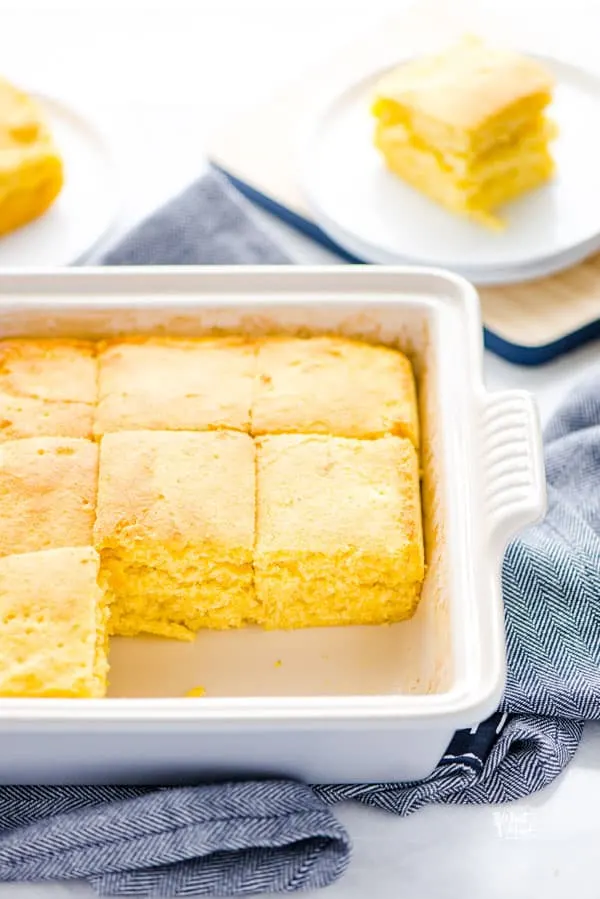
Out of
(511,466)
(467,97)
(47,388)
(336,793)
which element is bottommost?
(336,793)

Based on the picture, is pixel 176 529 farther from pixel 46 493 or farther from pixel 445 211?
pixel 445 211

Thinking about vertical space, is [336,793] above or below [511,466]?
below

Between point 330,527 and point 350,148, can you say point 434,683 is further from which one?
point 350,148

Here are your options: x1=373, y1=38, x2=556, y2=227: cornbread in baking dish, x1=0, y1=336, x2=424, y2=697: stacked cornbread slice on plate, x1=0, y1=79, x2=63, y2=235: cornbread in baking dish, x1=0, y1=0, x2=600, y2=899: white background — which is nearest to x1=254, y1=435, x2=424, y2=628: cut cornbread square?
x1=0, y1=336, x2=424, y2=697: stacked cornbread slice on plate

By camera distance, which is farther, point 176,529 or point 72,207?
point 72,207

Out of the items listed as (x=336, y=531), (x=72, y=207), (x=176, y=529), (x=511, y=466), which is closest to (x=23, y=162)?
(x=72, y=207)

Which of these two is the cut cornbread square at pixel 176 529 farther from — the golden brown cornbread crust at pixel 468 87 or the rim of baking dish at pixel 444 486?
the golden brown cornbread crust at pixel 468 87

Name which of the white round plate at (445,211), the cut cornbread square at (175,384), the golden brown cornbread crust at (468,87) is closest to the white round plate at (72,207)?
the white round plate at (445,211)
